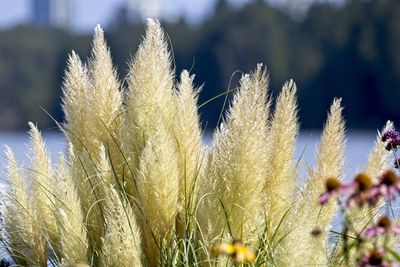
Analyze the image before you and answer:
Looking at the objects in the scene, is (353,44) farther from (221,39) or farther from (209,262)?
(209,262)

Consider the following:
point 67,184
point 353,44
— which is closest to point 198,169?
point 67,184

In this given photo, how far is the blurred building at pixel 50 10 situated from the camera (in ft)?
469

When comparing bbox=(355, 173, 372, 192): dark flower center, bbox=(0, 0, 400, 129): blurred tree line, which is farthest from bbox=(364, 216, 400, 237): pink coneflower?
bbox=(0, 0, 400, 129): blurred tree line

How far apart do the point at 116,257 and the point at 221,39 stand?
62868 millimetres

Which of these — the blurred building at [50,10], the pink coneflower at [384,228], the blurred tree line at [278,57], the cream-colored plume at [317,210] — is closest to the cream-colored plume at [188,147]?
the cream-colored plume at [317,210]

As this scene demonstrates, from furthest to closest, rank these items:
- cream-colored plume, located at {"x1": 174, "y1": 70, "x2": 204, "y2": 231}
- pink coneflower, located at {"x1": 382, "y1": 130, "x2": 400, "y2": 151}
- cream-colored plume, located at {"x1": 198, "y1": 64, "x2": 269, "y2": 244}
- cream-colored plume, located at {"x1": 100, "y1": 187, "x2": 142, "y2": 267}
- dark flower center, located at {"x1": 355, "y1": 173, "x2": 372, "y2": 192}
Result: pink coneflower, located at {"x1": 382, "y1": 130, "x2": 400, "y2": 151} < cream-colored plume, located at {"x1": 174, "y1": 70, "x2": 204, "y2": 231} < cream-colored plume, located at {"x1": 198, "y1": 64, "x2": 269, "y2": 244} < cream-colored plume, located at {"x1": 100, "y1": 187, "x2": 142, "y2": 267} < dark flower center, located at {"x1": 355, "y1": 173, "x2": 372, "y2": 192}

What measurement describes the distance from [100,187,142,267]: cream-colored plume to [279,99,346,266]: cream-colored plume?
431 mm

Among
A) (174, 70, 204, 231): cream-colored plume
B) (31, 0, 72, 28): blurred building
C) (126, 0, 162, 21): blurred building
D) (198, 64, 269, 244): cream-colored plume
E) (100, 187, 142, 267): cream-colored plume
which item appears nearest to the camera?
(100, 187, 142, 267): cream-colored plume

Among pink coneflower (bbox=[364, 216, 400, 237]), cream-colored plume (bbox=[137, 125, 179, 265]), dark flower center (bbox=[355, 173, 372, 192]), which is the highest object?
cream-colored plume (bbox=[137, 125, 179, 265])

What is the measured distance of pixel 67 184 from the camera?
3018mm

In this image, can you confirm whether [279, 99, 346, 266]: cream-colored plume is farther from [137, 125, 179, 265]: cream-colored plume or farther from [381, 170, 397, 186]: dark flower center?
[381, 170, 397, 186]: dark flower center

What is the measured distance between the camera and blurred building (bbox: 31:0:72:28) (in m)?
143

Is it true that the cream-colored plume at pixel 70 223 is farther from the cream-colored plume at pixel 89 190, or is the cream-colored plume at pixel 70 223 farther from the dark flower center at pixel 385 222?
the dark flower center at pixel 385 222

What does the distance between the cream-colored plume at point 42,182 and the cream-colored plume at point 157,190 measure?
1.13 ft
